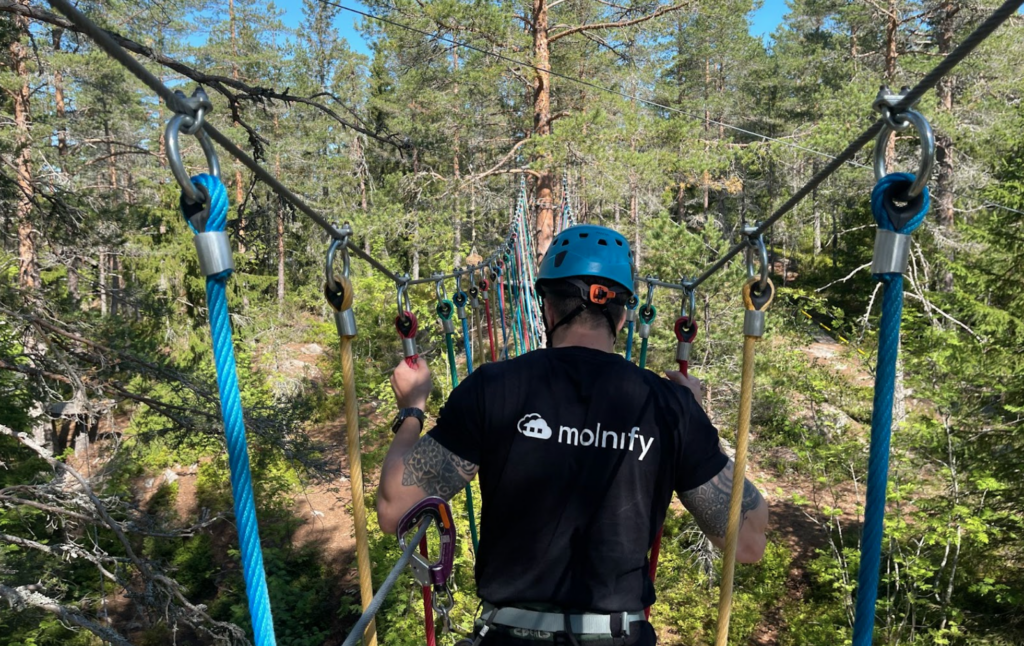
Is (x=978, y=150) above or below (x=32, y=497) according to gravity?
above

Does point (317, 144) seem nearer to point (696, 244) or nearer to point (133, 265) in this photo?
point (133, 265)

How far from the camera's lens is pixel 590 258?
1.39m

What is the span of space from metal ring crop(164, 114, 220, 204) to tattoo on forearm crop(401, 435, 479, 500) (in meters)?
0.55

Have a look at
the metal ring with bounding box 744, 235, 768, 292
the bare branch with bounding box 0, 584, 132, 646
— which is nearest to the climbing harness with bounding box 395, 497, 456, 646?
the metal ring with bounding box 744, 235, 768, 292

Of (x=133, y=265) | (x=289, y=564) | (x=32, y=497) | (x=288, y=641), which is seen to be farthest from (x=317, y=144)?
(x=32, y=497)

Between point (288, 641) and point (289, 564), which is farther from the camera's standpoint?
point (289, 564)

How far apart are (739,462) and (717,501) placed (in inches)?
3.5

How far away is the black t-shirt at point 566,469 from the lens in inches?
41.4

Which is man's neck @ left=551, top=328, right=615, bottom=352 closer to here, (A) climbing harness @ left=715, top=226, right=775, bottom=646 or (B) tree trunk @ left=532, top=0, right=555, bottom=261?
(A) climbing harness @ left=715, top=226, right=775, bottom=646

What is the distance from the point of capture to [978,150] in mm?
8625

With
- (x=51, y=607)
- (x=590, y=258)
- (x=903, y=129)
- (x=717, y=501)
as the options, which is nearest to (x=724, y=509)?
(x=717, y=501)

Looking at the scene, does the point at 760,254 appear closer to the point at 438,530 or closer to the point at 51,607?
the point at 438,530

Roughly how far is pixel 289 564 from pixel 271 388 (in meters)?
3.21

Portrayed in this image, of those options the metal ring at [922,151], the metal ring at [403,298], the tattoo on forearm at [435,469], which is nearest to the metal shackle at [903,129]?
the metal ring at [922,151]
